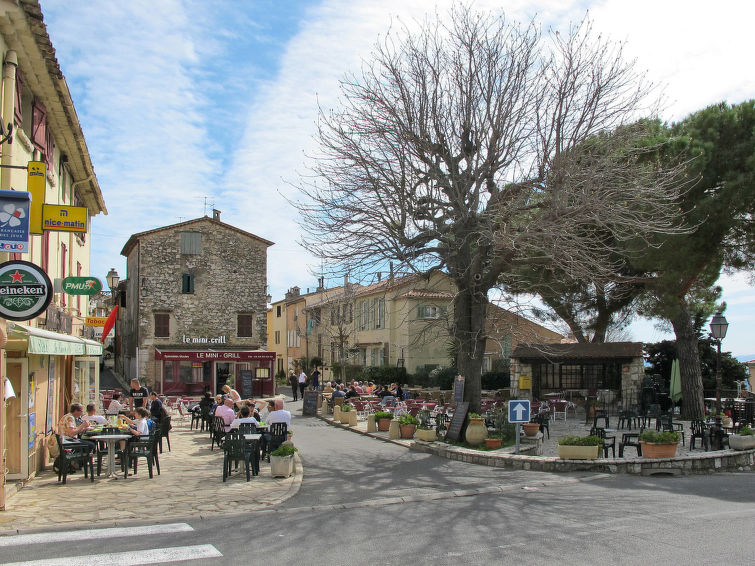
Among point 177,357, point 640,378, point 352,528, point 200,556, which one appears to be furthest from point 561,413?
point 177,357

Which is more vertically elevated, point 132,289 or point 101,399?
point 132,289

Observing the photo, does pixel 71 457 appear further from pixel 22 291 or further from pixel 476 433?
pixel 476 433

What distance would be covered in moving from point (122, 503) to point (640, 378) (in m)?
19.8

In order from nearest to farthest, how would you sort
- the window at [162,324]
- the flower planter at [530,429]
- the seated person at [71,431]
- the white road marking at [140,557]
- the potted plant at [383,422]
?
the white road marking at [140,557] → the seated person at [71,431] → the flower planter at [530,429] → the potted plant at [383,422] → the window at [162,324]

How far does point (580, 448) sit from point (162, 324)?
30.9 meters

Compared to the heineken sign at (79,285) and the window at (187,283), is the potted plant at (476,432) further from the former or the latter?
the window at (187,283)

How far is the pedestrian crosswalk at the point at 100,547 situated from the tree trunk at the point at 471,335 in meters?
9.69

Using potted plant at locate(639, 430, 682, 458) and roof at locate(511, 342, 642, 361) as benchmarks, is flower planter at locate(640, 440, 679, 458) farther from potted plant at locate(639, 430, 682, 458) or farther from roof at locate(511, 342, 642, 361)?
roof at locate(511, 342, 642, 361)

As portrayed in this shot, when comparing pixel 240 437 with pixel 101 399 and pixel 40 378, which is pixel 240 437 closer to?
pixel 40 378

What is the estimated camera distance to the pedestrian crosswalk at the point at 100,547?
6.60m

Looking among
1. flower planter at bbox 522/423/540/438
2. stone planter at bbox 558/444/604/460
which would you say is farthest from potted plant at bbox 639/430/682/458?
flower planter at bbox 522/423/540/438

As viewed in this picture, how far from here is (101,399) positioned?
987 inches

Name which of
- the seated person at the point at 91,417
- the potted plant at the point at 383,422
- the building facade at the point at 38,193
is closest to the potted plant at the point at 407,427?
the potted plant at the point at 383,422

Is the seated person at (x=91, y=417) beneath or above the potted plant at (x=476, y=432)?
above
